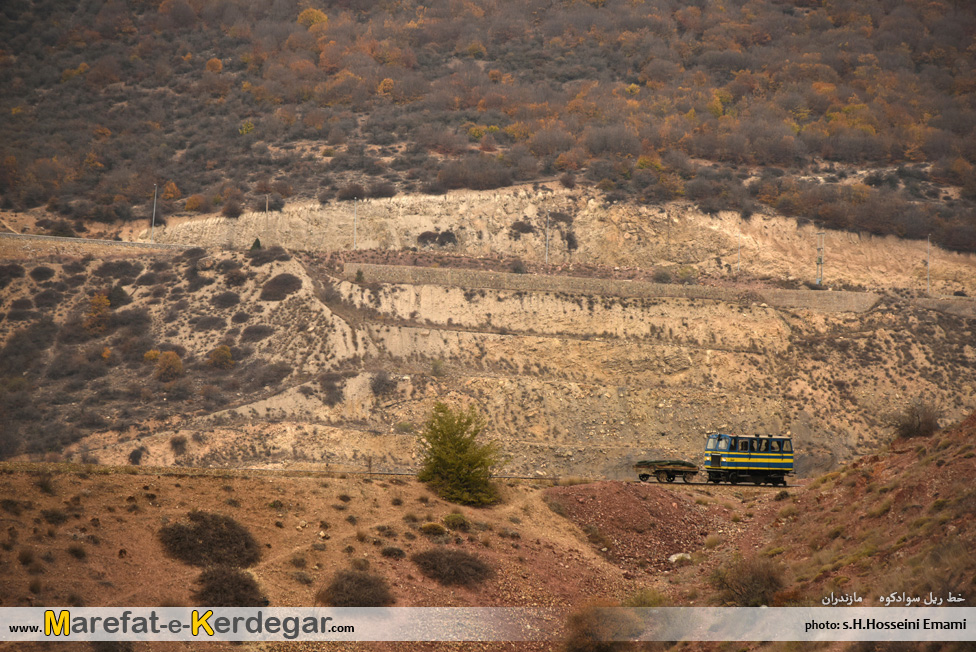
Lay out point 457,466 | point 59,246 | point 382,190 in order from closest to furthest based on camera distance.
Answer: point 457,466
point 59,246
point 382,190

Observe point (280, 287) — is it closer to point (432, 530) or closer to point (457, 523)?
point (457, 523)

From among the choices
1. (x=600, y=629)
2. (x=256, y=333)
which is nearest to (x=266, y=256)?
(x=256, y=333)

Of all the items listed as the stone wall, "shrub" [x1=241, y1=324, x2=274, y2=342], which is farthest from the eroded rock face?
"shrub" [x1=241, y1=324, x2=274, y2=342]

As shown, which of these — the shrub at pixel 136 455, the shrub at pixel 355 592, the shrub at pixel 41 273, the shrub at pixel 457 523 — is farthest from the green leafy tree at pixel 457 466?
the shrub at pixel 41 273

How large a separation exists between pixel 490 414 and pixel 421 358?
22.1ft

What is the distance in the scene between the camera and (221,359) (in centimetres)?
5438

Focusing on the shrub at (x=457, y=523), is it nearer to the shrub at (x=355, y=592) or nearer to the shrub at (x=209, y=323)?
the shrub at (x=355, y=592)

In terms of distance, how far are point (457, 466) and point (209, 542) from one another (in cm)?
Result: 906

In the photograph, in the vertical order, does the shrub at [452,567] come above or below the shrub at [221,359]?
below

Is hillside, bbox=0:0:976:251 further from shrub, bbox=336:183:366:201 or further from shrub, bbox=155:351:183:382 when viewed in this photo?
shrub, bbox=155:351:183:382

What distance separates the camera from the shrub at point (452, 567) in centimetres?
2083

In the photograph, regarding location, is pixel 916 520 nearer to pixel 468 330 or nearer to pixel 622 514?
pixel 622 514

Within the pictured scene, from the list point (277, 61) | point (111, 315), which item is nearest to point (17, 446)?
point (111, 315)

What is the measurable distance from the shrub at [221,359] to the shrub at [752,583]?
4055cm
